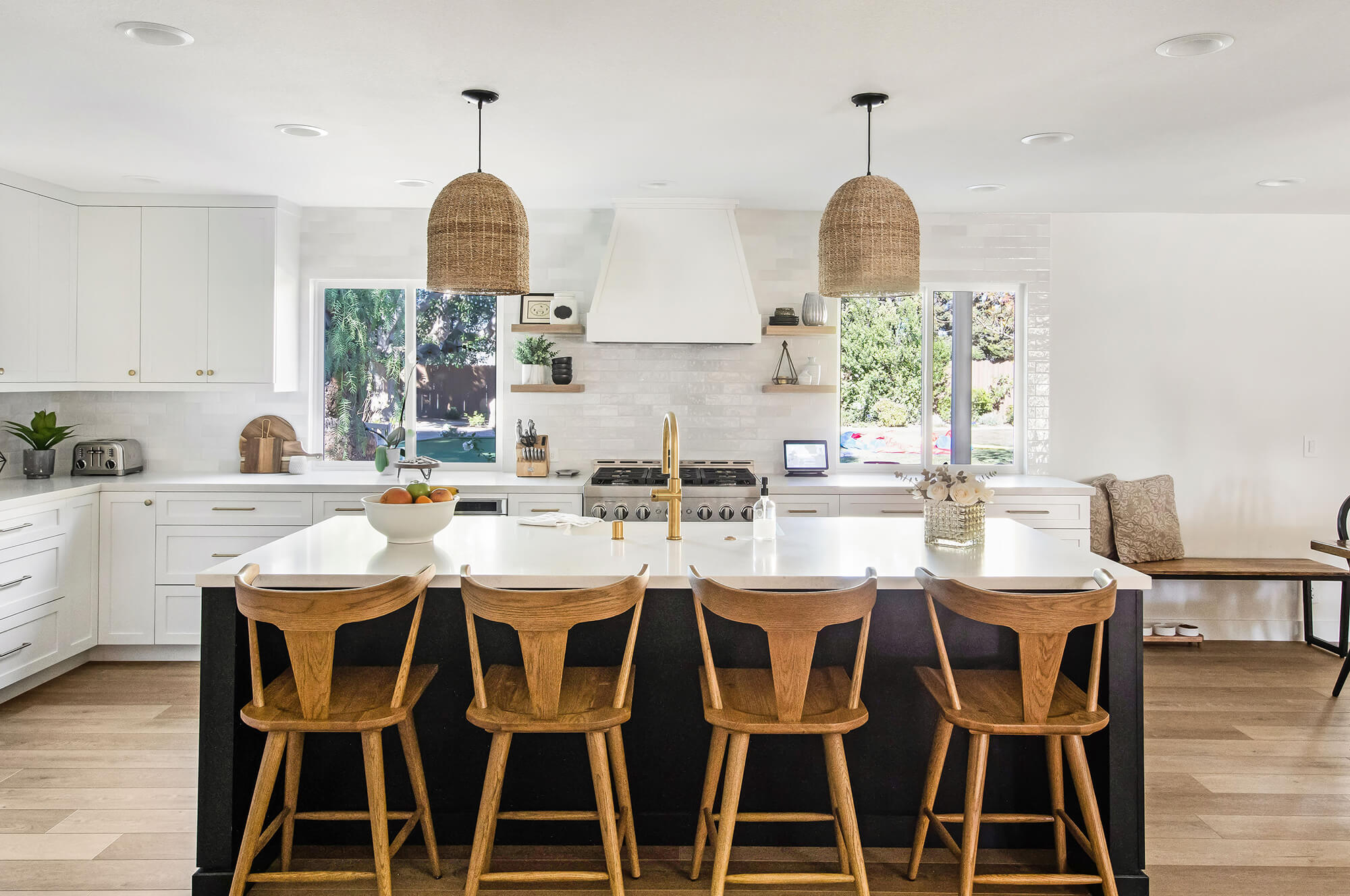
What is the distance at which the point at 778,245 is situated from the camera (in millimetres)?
5039

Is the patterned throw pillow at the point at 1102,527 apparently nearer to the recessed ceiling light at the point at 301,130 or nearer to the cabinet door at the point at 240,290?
the recessed ceiling light at the point at 301,130

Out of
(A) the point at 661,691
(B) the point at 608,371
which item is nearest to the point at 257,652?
(A) the point at 661,691

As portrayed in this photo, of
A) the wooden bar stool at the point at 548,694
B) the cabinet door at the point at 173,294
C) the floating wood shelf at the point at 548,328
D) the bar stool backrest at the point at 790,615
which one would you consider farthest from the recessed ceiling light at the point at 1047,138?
the cabinet door at the point at 173,294

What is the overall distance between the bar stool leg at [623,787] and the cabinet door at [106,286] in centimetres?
384

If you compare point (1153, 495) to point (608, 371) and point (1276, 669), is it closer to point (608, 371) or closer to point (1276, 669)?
point (1276, 669)

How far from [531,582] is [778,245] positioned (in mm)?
3296

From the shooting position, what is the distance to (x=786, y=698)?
6.88 feet

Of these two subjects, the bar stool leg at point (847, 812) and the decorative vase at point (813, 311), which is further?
the decorative vase at point (813, 311)

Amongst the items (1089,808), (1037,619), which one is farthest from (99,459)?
(1089,808)

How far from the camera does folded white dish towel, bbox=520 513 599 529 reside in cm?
307

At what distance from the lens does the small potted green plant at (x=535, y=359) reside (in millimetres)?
4945

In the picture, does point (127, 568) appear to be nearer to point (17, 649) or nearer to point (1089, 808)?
point (17, 649)

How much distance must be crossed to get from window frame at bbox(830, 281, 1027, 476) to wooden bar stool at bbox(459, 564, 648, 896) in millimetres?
3205

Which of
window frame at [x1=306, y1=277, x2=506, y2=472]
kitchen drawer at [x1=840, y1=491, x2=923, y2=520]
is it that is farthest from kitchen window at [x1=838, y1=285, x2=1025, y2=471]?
window frame at [x1=306, y1=277, x2=506, y2=472]
